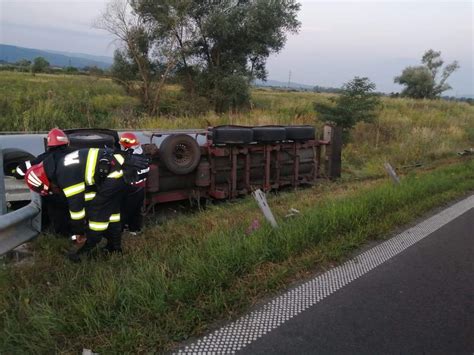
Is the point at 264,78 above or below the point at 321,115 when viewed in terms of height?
above

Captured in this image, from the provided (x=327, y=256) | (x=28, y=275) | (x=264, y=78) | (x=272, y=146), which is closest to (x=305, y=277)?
(x=327, y=256)

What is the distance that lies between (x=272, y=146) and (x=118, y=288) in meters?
5.77

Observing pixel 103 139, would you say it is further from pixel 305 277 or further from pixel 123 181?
pixel 305 277

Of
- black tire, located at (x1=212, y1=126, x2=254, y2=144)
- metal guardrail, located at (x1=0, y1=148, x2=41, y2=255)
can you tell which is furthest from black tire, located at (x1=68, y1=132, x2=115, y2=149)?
black tire, located at (x1=212, y1=126, x2=254, y2=144)

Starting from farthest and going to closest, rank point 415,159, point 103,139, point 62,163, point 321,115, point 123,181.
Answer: point 321,115 < point 415,159 < point 103,139 < point 123,181 < point 62,163

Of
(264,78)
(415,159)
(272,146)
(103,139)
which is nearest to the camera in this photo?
(103,139)

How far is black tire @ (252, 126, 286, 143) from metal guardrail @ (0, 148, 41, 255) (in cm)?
474

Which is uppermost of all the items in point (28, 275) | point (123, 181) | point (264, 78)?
point (264, 78)

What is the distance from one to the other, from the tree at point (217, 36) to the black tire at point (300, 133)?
11854mm

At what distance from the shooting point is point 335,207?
538 cm

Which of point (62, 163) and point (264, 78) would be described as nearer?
point (62, 163)

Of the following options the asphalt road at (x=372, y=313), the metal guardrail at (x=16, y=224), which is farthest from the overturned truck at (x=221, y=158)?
the asphalt road at (x=372, y=313)

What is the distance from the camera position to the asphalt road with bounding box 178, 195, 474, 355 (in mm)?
2658

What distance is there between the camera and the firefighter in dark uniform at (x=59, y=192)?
4227 mm
